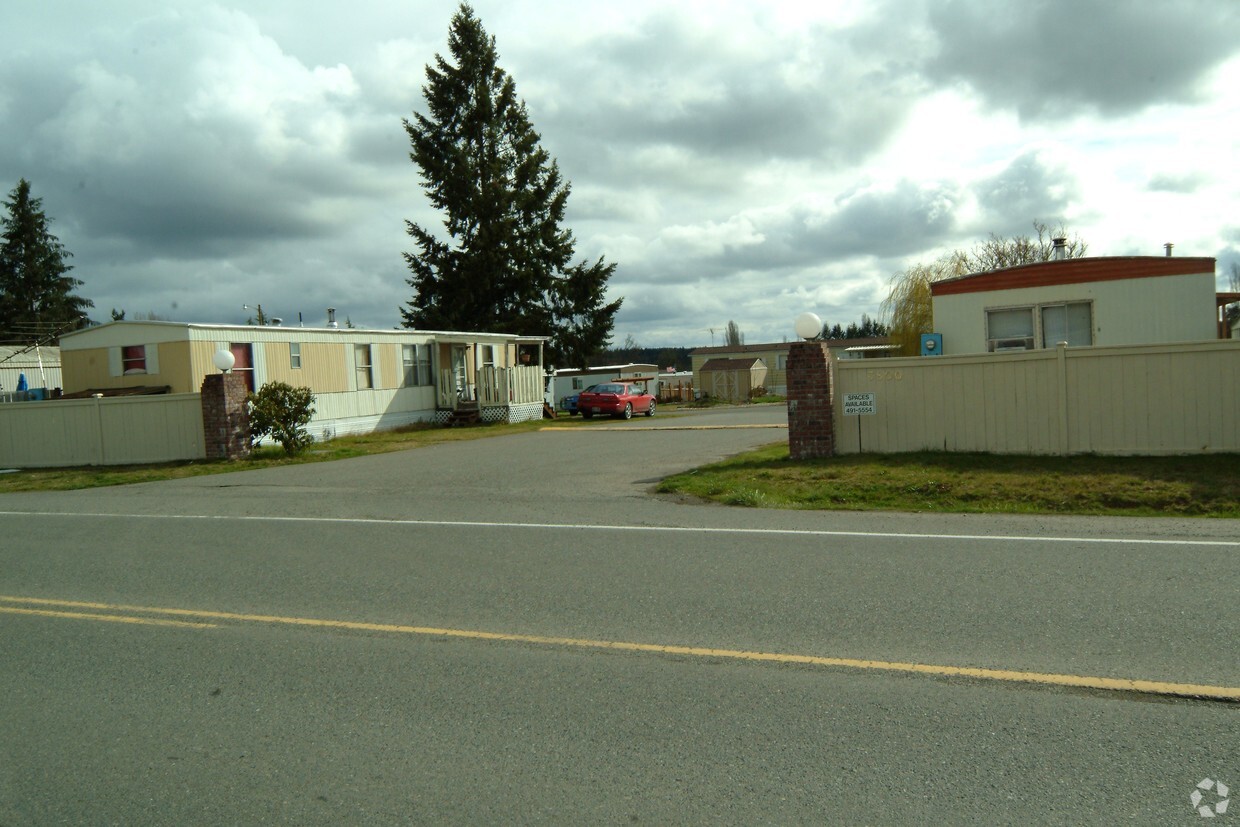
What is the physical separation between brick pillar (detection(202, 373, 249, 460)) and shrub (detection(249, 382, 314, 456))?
0.34 metres

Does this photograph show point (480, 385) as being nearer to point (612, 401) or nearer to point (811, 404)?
Result: point (612, 401)

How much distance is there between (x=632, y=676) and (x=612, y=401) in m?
32.0

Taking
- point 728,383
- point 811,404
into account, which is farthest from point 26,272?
point 811,404

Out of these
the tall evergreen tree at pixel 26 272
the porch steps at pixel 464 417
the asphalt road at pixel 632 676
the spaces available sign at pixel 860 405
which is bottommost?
the asphalt road at pixel 632 676

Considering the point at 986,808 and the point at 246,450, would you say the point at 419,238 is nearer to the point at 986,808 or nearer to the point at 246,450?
the point at 246,450

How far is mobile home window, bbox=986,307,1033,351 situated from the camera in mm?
19312

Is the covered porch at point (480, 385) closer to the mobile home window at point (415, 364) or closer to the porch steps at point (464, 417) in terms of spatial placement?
the porch steps at point (464, 417)

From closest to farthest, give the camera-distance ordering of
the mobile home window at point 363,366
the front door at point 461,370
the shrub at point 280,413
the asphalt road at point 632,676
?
the asphalt road at point 632,676
the shrub at point 280,413
the mobile home window at point 363,366
the front door at point 461,370

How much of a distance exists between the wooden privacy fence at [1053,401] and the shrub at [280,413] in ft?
41.6

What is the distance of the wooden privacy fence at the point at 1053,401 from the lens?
1308cm

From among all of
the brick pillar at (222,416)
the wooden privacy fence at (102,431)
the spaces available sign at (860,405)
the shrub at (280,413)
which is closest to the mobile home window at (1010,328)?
the spaces available sign at (860,405)

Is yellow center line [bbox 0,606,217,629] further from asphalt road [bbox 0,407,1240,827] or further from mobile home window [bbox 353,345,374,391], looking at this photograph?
mobile home window [bbox 353,345,374,391]

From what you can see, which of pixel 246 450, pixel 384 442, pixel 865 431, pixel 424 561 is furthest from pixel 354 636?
pixel 384 442

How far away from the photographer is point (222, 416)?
20844 millimetres
